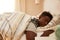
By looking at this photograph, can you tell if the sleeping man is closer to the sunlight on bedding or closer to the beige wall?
the beige wall

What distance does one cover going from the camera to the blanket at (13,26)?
1462 millimetres

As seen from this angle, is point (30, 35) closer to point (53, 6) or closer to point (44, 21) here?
point (44, 21)

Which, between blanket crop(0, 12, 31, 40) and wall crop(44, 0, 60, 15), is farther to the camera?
wall crop(44, 0, 60, 15)

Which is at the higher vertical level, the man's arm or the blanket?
the blanket

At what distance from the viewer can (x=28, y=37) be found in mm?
1445

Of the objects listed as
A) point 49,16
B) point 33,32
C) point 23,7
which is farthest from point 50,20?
point 23,7

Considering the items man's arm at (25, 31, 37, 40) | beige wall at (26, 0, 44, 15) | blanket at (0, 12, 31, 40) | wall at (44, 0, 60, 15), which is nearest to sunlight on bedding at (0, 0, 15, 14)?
beige wall at (26, 0, 44, 15)

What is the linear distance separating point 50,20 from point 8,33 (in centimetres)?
62

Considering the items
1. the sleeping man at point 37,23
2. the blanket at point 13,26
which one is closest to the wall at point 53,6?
the sleeping man at point 37,23

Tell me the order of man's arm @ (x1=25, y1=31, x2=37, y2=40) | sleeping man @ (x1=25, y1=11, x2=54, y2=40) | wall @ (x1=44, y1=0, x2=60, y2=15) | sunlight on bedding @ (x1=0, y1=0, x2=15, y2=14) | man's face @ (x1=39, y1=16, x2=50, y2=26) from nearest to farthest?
man's arm @ (x1=25, y1=31, x2=37, y2=40) < sleeping man @ (x1=25, y1=11, x2=54, y2=40) < man's face @ (x1=39, y1=16, x2=50, y2=26) < wall @ (x1=44, y1=0, x2=60, y2=15) < sunlight on bedding @ (x1=0, y1=0, x2=15, y2=14)

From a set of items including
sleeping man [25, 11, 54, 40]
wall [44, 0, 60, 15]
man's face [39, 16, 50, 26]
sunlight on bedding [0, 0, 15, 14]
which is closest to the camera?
sleeping man [25, 11, 54, 40]

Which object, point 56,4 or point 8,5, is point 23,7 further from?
point 56,4

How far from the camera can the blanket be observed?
57.6 inches

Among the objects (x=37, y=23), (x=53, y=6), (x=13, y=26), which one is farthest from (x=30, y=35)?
(x=53, y=6)
